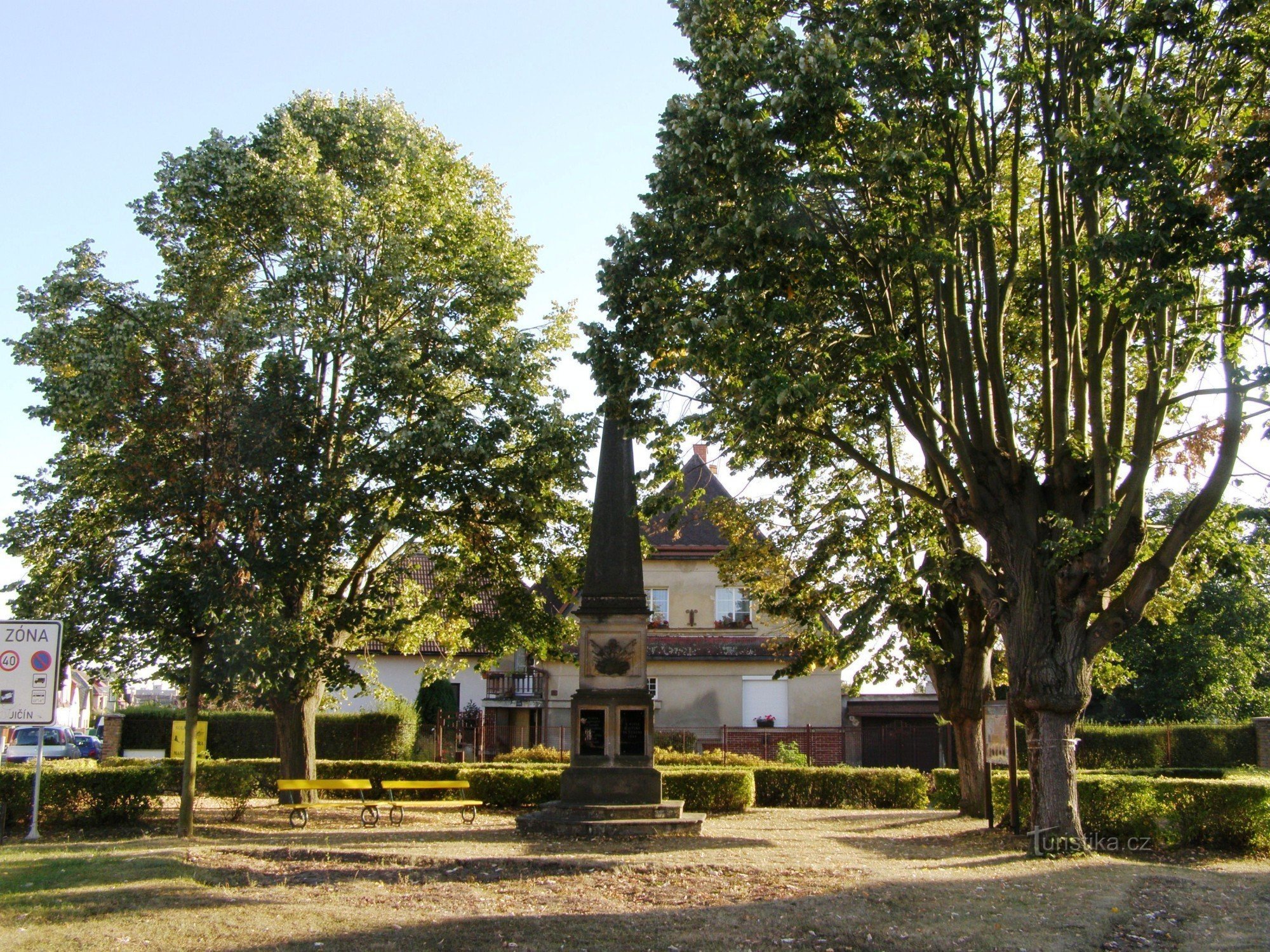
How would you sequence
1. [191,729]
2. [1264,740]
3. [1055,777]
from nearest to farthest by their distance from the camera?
[1055,777]
[191,729]
[1264,740]

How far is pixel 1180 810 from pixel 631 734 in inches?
334

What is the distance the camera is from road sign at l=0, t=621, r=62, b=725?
515 inches

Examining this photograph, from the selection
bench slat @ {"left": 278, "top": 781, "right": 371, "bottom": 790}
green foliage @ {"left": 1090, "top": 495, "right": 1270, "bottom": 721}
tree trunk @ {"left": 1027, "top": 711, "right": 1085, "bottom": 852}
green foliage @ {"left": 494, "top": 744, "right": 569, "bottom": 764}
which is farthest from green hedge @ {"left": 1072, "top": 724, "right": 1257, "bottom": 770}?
bench slat @ {"left": 278, "top": 781, "right": 371, "bottom": 790}

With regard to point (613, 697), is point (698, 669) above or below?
above

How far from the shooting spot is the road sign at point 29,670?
13070mm

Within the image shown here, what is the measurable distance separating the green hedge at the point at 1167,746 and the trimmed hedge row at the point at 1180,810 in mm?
16141

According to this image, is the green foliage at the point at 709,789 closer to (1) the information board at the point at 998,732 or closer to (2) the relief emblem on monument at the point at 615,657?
(2) the relief emblem on monument at the point at 615,657

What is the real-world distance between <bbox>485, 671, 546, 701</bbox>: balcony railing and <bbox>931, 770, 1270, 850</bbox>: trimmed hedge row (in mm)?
24338

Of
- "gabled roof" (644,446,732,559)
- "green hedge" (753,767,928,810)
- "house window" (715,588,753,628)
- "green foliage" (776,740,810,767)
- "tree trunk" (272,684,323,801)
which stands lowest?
"green hedge" (753,767,928,810)

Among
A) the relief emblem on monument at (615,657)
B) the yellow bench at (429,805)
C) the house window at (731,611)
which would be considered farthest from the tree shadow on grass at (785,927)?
the house window at (731,611)

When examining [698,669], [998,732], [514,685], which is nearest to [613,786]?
[998,732]

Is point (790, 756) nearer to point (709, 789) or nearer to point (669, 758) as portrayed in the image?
point (669, 758)

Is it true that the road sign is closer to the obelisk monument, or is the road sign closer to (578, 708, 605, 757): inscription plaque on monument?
the obelisk monument

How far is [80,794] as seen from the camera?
717 inches
